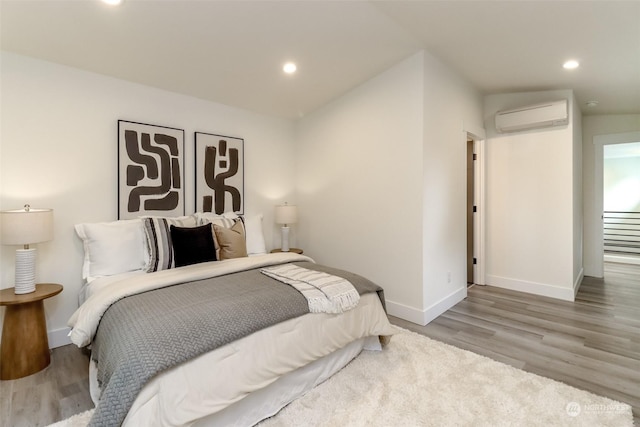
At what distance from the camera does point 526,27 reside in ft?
7.70

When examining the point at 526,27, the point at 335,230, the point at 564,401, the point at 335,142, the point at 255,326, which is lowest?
the point at 564,401

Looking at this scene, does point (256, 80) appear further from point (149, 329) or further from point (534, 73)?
point (534, 73)

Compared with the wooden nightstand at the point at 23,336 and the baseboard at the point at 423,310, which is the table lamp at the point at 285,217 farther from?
the wooden nightstand at the point at 23,336

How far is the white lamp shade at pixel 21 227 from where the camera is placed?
2.03 metres

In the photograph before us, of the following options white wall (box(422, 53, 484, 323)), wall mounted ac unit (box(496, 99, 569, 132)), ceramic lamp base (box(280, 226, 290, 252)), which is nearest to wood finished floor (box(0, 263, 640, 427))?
white wall (box(422, 53, 484, 323))

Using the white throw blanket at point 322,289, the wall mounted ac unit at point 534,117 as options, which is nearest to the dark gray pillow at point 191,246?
the white throw blanket at point 322,289

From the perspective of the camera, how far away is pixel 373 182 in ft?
10.6

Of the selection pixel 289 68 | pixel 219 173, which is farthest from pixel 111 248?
pixel 289 68

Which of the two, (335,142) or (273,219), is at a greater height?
(335,142)

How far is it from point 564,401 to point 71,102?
4.28 m

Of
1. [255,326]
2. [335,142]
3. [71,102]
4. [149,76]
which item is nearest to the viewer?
[255,326]

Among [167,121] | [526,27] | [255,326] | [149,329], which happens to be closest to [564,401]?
[255,326]

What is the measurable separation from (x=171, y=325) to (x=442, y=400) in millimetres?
1594

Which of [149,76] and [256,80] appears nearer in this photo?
[149,76]
